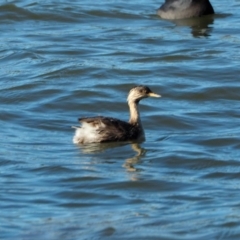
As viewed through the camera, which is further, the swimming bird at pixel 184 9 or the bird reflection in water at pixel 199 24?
the swimming bird at pixel 184 9

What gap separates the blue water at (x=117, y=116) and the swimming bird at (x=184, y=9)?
0.18 m

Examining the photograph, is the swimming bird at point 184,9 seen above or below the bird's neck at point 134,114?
below

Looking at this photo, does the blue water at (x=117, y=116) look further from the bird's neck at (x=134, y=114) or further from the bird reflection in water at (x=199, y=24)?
the bird's neck at (x=134, y=114)

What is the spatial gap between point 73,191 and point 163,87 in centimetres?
532

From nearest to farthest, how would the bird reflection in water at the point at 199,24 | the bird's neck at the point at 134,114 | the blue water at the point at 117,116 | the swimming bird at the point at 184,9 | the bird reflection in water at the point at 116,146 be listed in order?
the blue water at the point at 117,116, the bird reflection in water at the point at 116,146, the bird's neck at the point at 134,114, the bird reflection in water at the point at 199,24, the swimming bird at the point at 184,9

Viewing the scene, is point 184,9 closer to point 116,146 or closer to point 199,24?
point 199,24

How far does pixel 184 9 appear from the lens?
70.5 ft

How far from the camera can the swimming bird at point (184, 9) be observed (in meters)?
21.2

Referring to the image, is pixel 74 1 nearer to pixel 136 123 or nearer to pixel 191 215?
pixel 136 123

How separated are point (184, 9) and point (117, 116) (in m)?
7.12

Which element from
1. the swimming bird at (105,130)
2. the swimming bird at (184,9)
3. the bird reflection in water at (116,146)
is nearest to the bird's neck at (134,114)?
the swimming bird at (105,130)

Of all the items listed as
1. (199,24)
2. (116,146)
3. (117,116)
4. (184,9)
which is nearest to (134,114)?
(116,146)

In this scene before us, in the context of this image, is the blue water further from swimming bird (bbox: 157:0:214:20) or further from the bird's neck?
the bird's neck

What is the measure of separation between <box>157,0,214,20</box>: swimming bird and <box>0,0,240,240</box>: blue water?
0.57 ft
